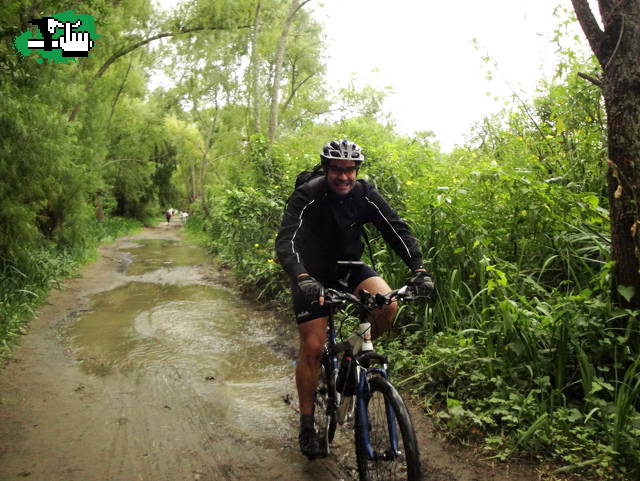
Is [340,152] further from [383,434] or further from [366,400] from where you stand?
[383,434]

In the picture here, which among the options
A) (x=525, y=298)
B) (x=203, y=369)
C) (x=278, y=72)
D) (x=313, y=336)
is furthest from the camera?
(x=278, y=72)

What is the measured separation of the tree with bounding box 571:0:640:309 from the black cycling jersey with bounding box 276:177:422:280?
57.6 inches

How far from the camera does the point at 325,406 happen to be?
137 inches

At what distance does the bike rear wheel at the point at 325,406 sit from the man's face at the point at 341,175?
47.8 inches

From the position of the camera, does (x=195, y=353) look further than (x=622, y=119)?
Yes

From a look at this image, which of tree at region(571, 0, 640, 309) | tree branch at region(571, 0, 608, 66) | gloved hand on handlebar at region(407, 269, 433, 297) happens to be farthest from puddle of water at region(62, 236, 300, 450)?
tree branch at region(571, 0, 608, 66)

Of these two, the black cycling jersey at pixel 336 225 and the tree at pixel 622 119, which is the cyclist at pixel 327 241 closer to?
the black cycling jersey at pixel 336 225

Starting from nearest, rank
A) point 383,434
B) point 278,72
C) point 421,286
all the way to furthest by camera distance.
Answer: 1. point 383,434
2. point 421,286
3. point 278,72

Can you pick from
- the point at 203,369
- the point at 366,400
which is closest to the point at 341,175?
the point at 366,400

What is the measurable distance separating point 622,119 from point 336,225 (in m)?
2.13

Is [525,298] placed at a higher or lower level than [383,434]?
higher

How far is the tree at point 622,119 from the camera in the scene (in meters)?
3.14

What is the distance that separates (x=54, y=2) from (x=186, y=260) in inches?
361

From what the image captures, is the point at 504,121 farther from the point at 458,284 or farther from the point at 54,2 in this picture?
the point at 54,2
